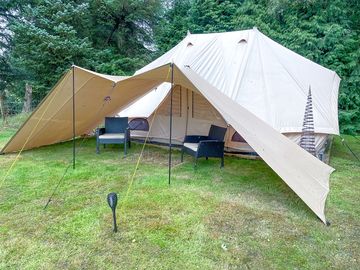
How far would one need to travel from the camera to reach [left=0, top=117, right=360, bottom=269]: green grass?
2430 mm

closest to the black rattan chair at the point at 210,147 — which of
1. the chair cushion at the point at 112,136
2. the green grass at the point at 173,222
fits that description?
the green grass at the point at 173,222

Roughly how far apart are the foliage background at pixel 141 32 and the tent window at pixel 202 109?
17.0 feet

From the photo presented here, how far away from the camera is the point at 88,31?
10.7 meters

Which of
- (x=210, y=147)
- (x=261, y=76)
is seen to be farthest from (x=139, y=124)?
(x=261, y=76)

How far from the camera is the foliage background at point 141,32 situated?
9.45 m

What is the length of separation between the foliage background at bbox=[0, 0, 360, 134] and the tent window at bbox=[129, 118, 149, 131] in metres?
4.06

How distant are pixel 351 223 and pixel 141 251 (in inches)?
87.8

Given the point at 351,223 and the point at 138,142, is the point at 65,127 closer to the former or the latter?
the point at 138,142

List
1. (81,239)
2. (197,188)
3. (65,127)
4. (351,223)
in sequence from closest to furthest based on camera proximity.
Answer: (81,239), (351,223), (197,188), (65,127)

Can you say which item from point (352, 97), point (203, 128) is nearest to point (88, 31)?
point (203, 128)

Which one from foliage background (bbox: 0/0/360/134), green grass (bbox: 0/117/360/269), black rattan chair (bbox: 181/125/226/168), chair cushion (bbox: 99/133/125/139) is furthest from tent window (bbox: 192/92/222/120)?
foliage background (bbox: 0/0/360/134)

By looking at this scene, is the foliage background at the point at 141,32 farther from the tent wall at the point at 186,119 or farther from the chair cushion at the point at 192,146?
the chair cushion at the point at 192,146

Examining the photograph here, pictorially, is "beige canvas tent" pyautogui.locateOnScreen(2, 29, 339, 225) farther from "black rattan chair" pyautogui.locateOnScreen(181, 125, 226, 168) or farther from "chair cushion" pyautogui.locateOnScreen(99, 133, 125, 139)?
"chair cushion" pyautogui.locateOnScreen(99, 133, 125, 139)

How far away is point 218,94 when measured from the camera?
438cm
